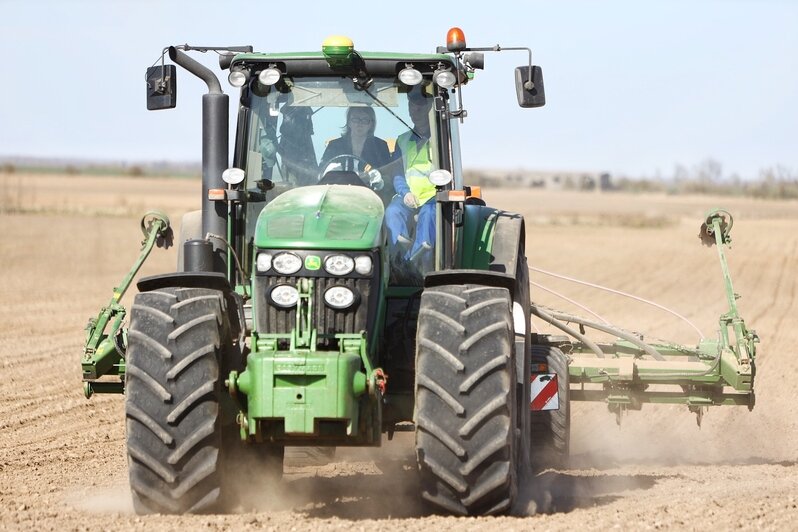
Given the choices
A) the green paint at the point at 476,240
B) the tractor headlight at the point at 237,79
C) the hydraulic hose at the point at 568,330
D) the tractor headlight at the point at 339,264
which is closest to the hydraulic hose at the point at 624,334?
the hydraulic hose at the point at 568,330

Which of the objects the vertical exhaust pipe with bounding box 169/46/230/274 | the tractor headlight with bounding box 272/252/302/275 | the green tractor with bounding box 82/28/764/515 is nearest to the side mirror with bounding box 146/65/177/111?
the green tractor with bounding box 82/28/764/515

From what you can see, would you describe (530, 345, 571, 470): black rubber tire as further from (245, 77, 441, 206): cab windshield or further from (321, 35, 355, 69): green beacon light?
(321, 35, 355, 69): green beacon light

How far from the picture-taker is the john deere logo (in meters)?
6.76

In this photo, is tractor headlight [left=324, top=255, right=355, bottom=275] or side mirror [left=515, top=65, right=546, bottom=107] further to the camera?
side mirror [left=515, top=65, right=546, bottom=107]

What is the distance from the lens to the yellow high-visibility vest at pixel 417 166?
7934 millimetres

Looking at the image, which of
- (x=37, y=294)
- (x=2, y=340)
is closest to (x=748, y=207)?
(x=37, y=294)

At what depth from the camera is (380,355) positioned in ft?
24.1

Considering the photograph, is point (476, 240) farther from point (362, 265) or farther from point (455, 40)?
point (362, 265)

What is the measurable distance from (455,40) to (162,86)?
1.77m

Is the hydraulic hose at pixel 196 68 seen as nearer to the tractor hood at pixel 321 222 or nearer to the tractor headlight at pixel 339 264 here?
the tractor hood at pixel 321 222

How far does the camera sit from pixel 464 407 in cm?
653

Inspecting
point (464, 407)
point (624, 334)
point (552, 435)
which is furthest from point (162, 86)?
point (624, 334)

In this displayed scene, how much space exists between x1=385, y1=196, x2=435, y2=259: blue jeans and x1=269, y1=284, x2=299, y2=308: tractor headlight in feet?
3.83

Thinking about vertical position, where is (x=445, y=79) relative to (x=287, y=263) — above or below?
above
